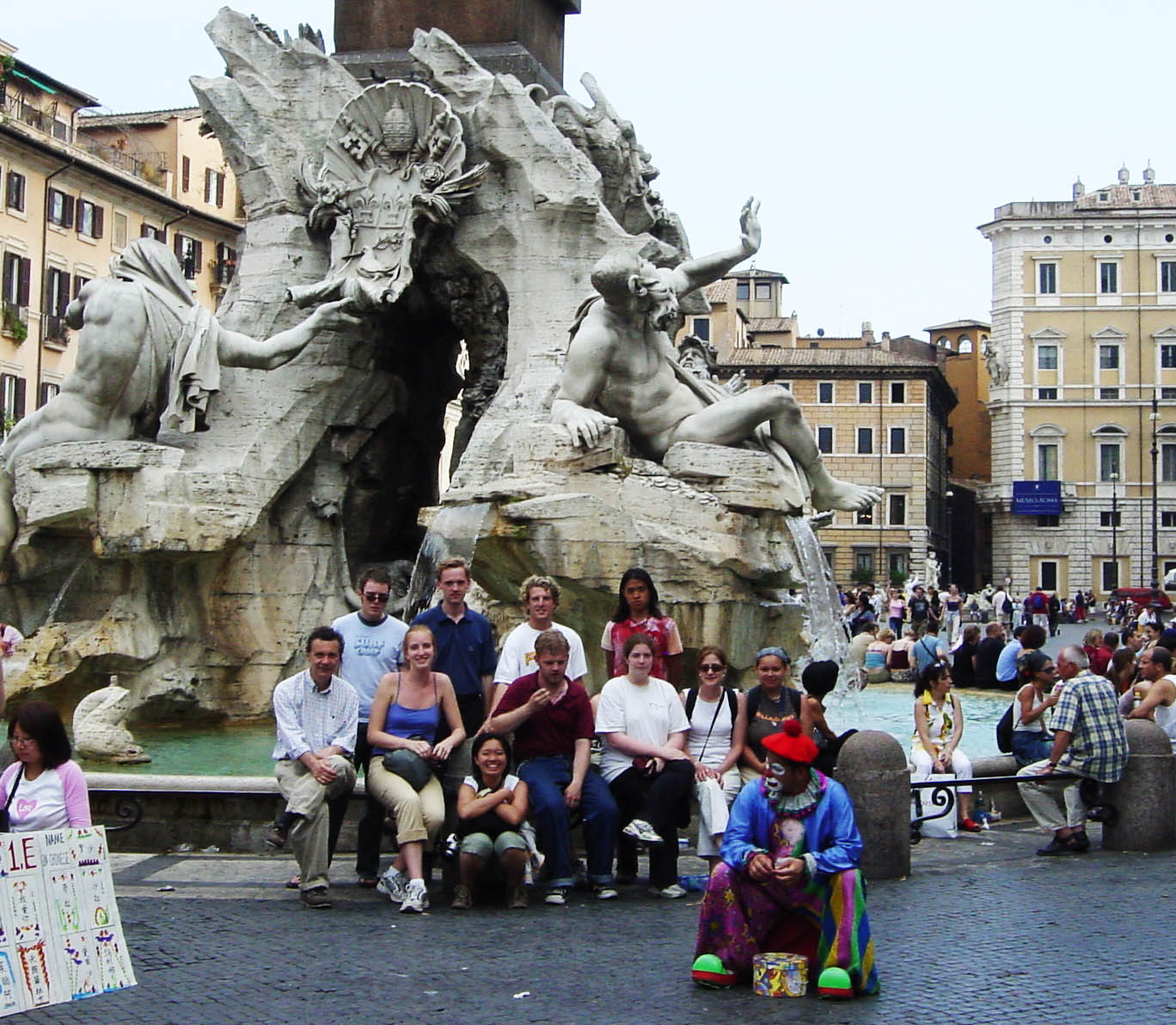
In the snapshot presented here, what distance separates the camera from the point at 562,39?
621 inches

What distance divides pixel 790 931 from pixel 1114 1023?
1.17 metres

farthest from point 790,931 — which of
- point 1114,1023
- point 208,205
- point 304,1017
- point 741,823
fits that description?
point 208,205

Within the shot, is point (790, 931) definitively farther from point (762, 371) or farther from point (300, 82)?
point (762, 371)

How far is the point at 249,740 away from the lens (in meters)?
13.2

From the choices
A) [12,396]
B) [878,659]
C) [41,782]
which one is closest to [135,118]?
[12,396]

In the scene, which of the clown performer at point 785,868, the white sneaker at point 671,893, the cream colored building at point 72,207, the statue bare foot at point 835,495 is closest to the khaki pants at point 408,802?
the white sneaker at point 671,893

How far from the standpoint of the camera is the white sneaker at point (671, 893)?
8.02m

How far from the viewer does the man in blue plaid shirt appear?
944cm

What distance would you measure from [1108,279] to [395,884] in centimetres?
A: 6954

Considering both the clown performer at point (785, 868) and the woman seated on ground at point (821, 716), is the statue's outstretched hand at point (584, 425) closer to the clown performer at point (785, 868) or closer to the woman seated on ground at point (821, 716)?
the woman seated on ground at point (821, 716)

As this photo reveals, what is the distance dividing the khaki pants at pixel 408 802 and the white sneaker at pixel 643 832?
848mm

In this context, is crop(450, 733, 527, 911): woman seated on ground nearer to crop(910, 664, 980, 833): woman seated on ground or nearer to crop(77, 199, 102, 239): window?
crop(910, 664, 980, 833): woman seated on ground

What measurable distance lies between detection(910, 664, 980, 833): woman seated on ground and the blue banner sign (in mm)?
64350

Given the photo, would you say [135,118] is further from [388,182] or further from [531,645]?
[531,645]
